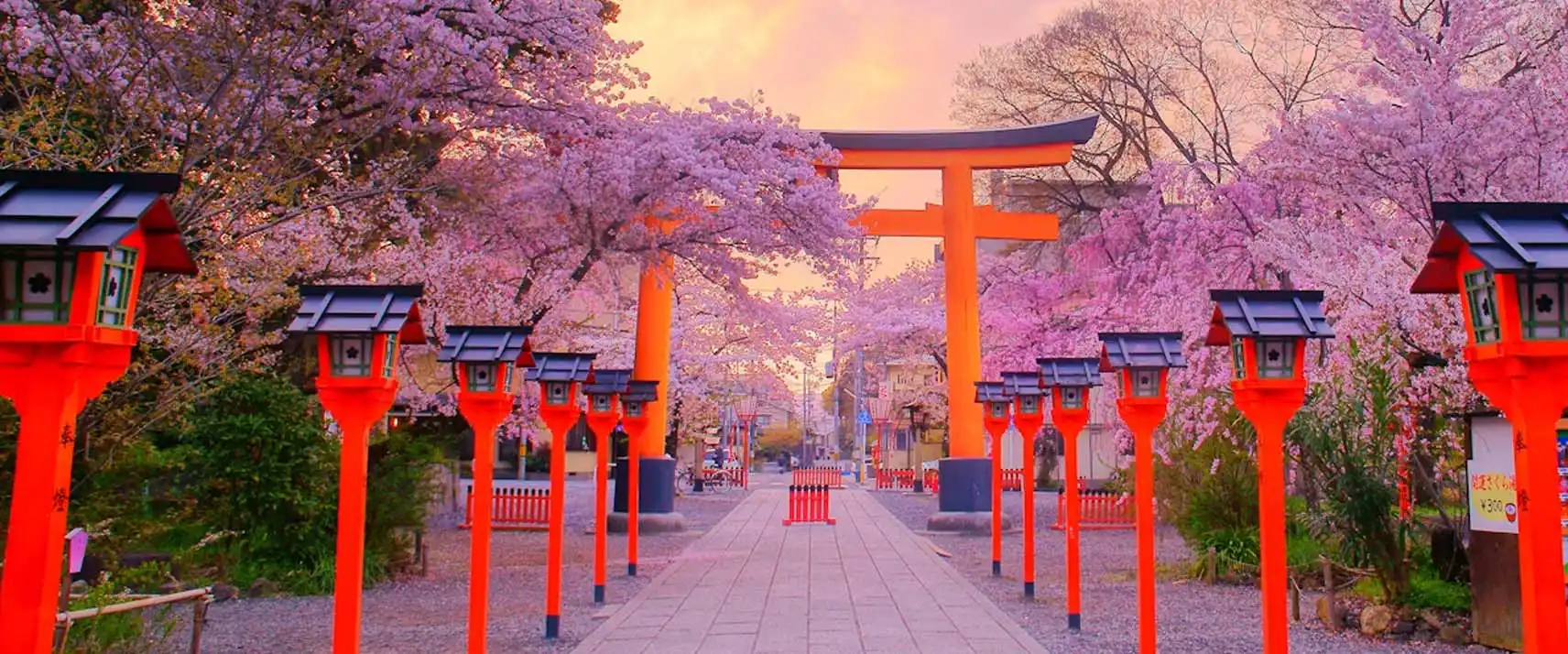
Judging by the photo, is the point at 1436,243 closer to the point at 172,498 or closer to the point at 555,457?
the point at 555,457

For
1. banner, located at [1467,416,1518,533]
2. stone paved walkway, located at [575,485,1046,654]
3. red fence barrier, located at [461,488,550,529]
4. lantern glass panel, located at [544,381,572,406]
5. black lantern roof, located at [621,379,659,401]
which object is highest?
black lantern roof, located at [621,379,659,401]

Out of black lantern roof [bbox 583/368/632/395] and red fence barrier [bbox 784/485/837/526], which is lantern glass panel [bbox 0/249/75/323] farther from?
red fence barrier [bbox 784/485/837/526]

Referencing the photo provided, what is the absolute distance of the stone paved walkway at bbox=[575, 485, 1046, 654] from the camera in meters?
9.19

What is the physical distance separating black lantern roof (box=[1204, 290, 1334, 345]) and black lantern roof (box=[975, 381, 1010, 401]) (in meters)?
7.16

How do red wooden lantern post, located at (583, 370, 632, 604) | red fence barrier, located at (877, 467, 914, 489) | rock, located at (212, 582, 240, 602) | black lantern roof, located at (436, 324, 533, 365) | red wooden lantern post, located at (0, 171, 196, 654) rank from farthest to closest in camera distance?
red fence barrier, located at (877, 467, 914, 489), red wooden lantern post, located at (583, 370, 632, 604), rock, located at (212, 582, 240, 602), black lantern roof, located at (436, 324, 533, 365), red wooden lantern post, located at (0, 171, 196, 654)

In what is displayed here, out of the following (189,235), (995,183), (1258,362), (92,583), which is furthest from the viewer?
(995,183)

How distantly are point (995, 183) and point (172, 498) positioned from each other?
1805 centimetres

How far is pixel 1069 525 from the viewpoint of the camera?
406 inches

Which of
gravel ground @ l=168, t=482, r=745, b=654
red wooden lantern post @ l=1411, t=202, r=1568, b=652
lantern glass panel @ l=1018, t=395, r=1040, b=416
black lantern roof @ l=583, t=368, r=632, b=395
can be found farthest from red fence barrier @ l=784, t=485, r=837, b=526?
red wooden lantern post @ l=1411, t=202, r=1568, b=652

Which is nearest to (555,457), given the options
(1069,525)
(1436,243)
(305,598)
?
(305,598)

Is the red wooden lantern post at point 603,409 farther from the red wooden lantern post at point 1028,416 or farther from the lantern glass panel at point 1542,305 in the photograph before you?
the lantern glass panel at point 1542,305

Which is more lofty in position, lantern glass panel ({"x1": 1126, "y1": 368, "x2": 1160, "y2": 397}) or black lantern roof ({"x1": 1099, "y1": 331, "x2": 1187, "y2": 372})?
black lantern roof ({"x1": 1099, "y1": 331, "x2": 1187, "y2": 372})

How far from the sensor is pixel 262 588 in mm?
11820

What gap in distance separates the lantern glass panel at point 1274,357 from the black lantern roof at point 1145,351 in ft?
6.54
